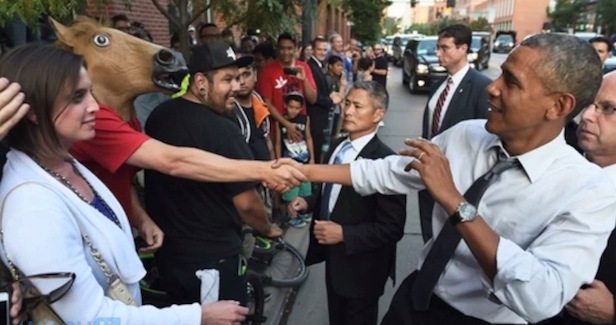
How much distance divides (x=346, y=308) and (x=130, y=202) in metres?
1.42

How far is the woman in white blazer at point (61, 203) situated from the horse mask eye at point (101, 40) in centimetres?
73

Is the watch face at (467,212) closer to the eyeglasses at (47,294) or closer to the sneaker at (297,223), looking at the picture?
the eyeglasses at (47,294)

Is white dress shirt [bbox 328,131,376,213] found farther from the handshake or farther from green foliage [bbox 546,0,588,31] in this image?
green foliage [bbox 546,0,588,31]

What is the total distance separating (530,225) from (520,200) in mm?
87

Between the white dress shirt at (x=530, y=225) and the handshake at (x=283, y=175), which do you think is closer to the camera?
the white dress shirt at (x=530, y=225)

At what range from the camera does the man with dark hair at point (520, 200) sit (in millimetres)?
1342

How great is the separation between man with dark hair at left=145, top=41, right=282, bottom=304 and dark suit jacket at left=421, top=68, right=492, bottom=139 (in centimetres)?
247

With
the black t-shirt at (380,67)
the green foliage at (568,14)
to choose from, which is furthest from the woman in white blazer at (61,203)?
the green foliage at (568,14)

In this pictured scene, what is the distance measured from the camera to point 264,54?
569 cm

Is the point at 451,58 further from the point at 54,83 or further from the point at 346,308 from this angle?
the point at 54,83

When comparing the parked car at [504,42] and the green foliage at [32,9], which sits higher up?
the green foliage at [32,9]

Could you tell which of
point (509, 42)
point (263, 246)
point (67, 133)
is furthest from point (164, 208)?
point (509, 42)

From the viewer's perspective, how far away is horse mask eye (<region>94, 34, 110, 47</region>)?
81.4 inches

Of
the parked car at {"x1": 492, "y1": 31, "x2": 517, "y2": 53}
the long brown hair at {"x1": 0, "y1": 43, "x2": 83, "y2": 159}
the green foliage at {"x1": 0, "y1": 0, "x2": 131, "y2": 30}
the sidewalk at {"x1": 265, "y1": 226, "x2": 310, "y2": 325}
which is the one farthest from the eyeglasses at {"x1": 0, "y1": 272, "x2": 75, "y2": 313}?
the parked car at {"x1": 492, "y1": 31, "x2": 517, "y2": 53}
